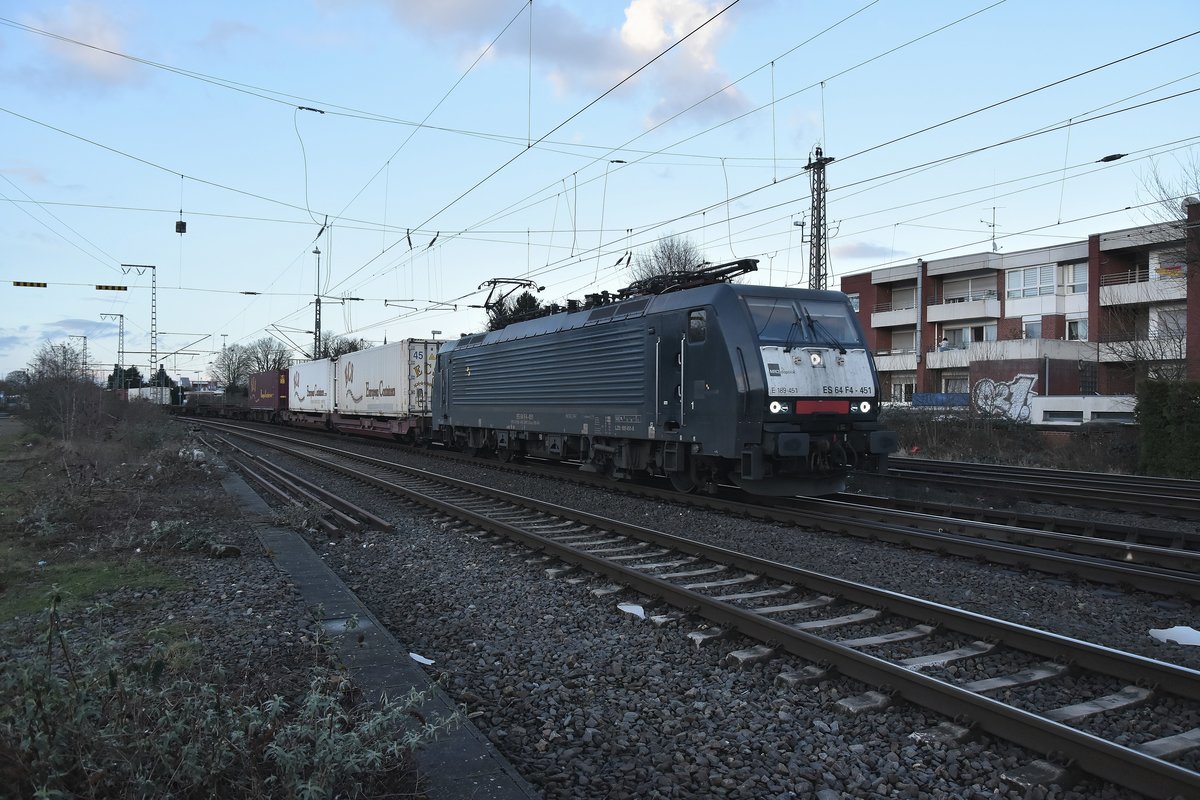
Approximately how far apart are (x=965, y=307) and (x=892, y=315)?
15.6ft

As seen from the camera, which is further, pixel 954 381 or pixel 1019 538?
pixel 954 381

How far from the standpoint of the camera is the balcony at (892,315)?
1839 inches

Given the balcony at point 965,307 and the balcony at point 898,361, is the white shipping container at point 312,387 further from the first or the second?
the balcony at point 965,307

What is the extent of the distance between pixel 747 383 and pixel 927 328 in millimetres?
39196

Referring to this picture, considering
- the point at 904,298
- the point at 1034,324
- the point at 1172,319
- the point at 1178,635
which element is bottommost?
the point at 1178,635

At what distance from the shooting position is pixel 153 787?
2748 millimetres

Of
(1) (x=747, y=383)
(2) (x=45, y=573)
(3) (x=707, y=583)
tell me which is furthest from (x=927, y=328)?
(2) (x=45, y=573)

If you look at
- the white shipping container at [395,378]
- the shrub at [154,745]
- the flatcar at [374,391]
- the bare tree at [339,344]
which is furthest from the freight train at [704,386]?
the bare tree at [339,344]

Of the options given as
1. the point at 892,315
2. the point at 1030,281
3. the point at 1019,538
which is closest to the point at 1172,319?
the point at 1030,281

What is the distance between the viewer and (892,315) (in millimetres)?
47531

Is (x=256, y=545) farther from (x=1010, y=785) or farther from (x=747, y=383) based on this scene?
(x=1010, y=785)

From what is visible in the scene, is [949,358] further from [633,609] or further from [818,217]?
[633,609]

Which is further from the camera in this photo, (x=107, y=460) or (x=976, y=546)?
(x=107, y=460)

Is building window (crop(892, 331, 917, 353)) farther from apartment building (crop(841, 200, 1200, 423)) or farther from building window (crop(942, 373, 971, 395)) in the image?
building window (crop(942, 373, 971, 395))
